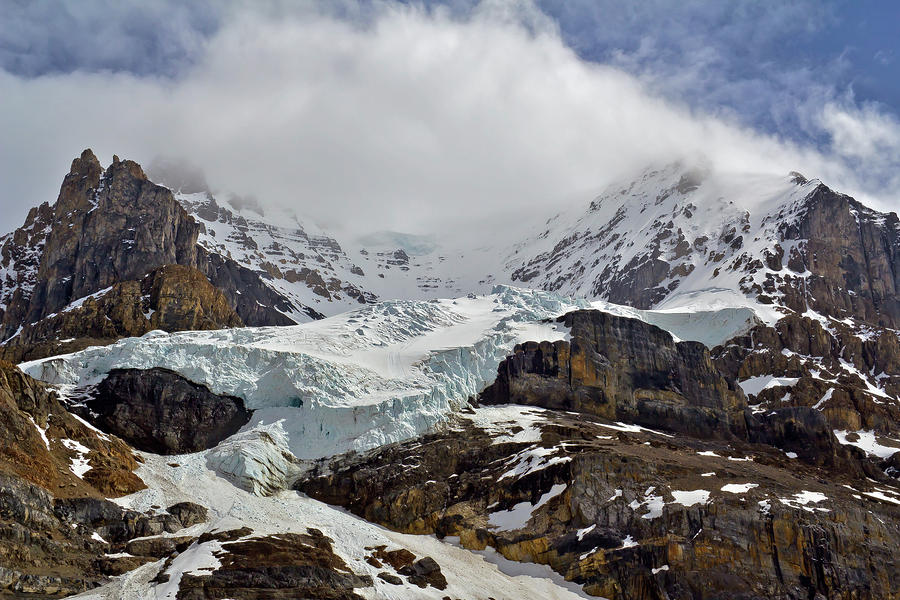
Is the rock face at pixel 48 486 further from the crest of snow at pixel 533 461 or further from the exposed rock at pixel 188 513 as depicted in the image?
the crest of snow at pixel 533 461

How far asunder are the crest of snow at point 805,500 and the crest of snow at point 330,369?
1990 inches

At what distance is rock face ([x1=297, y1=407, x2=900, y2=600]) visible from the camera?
303ft

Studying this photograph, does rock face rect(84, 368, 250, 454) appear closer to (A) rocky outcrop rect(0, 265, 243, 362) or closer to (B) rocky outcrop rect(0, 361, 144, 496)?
(B) rocky outcrop rect(0, 361, 144, 496)

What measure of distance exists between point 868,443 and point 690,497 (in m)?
67.3

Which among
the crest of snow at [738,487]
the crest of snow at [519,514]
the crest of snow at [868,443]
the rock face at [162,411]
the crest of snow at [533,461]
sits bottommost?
the crest of snow at [519,514]

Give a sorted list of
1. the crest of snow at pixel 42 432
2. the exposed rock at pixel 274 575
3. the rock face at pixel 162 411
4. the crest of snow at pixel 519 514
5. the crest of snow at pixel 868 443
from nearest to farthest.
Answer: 1. the exposed rock at pixel 274 575
2. the crest of snow at pixel 42 432
3. the crest of snow at pixel 519 514
4. the rock face at pixel 162 411
5. the crest of snow at pixel 868 443

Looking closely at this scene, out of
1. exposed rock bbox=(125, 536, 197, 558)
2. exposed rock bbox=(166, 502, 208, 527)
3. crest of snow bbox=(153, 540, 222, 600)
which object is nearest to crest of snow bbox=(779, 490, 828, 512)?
crest of snow bbox=(153, 540, 222, 600)

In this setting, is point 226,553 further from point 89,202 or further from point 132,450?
point 89,202

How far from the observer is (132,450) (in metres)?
115

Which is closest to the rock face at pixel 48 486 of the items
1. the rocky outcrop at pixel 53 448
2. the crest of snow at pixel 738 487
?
the rocky outcrop at pixel 53 448

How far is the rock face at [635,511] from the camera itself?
92312 mm

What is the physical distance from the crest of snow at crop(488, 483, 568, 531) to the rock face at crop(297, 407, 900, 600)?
0.66 ft

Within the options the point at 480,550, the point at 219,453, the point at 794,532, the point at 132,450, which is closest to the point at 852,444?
the point at 794,532

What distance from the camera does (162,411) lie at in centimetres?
12469
